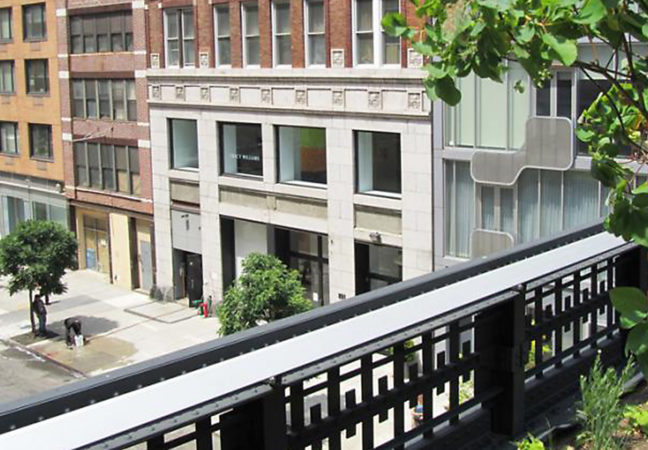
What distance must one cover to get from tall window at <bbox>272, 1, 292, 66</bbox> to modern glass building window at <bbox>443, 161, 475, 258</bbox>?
27.7 feet

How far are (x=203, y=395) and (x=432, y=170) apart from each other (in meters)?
23.7

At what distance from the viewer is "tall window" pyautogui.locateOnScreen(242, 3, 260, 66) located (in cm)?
3322

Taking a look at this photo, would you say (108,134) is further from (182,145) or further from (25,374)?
(25,374)

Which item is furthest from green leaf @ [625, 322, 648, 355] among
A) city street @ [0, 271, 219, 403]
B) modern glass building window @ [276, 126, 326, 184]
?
modern glass building window @ [276, 126, 326, 184]

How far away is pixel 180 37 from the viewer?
120 feet

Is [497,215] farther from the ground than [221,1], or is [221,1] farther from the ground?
[221,1]

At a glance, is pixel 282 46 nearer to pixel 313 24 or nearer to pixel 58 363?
pixel 313 24

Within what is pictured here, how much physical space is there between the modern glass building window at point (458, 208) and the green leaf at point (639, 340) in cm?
2346

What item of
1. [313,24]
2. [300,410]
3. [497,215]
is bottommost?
[497,215]

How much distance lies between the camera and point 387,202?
2900cm

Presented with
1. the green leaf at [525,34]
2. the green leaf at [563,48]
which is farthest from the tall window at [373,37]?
the green leaf at [563,48]

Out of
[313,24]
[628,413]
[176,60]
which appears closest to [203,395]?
[628,413]

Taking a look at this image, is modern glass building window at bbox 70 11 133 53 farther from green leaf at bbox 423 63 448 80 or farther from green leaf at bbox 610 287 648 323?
green leaf at bbox 610 287 648 323

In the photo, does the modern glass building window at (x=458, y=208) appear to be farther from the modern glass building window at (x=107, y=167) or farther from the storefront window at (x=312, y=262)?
the modern glass building window at (x=107, y=167)
